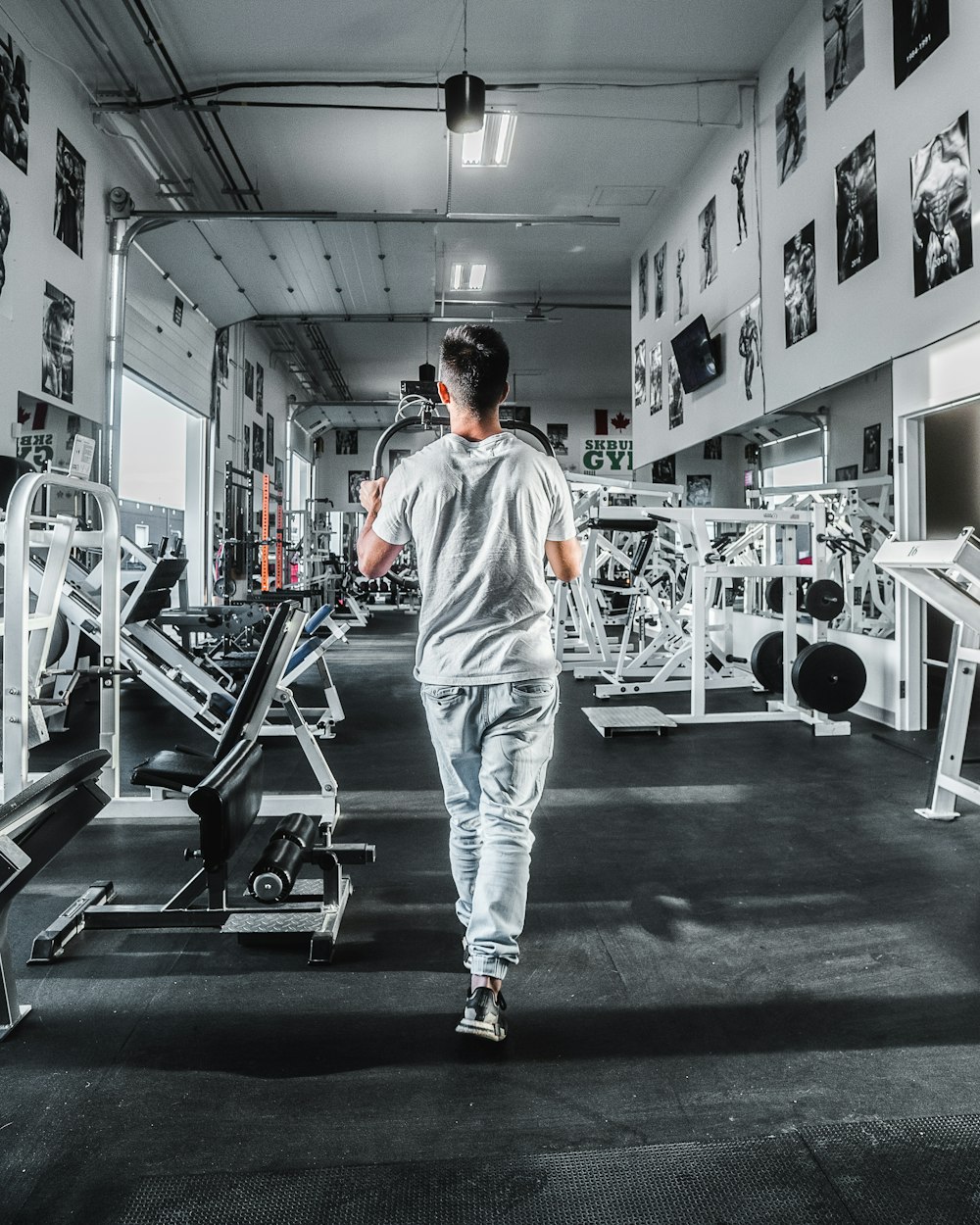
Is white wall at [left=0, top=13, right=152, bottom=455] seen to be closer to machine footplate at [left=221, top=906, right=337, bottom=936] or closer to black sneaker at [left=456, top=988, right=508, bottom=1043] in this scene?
machine footplate at [left=221, top=906, right=337, bottom=936]

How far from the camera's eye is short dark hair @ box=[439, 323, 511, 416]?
1695 mm

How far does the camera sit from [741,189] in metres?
7.21

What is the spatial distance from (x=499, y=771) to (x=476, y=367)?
83cm

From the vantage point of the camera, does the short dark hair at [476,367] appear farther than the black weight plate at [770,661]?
No

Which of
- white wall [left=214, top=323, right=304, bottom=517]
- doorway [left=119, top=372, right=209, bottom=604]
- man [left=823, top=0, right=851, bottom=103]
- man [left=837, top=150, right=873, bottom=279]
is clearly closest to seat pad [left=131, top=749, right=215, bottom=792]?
man [left=837, top=150, right=873, bottom=279]

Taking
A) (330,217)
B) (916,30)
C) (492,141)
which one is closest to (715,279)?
(492,141)

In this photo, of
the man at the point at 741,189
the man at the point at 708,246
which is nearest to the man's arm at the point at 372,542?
the man at the point at 741,189

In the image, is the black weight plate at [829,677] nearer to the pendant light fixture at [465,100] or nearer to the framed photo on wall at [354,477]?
the pendant light fixture at [465,100]

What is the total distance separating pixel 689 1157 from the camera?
135cm

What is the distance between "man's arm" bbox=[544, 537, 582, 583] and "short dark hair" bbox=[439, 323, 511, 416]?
0.31 meters

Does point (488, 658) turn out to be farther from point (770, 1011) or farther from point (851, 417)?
point (851, 417)

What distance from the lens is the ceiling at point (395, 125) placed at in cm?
596

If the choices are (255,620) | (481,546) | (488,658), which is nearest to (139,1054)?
(488,658)

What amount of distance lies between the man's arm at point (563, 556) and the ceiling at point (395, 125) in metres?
5.74
